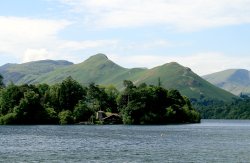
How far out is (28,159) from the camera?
74.8 meters

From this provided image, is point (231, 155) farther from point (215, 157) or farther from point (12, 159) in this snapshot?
point (12, 159)

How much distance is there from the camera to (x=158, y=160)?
3007 inches

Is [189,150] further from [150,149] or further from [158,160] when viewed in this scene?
[158,160]

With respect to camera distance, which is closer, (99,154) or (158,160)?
(158,160)

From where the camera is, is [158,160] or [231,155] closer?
[158,160]

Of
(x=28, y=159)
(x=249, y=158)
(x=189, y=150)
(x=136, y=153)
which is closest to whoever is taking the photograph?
(x=28, y=159)

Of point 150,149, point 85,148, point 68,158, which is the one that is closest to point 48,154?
point 68,158

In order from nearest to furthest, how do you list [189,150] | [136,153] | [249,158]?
[249,158]
[136,153]
[189,150]

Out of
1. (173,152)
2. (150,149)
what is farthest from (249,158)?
(150,149)

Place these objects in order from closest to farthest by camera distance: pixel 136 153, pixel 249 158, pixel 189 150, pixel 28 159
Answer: pixel 28 159, pixel 249 158, pixel 136 153, pixel 189 150

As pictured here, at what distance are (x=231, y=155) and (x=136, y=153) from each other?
17299 millimetres

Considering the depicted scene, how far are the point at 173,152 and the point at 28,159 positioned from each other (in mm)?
29407

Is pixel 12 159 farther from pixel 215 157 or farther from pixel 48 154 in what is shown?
pixel 215 157

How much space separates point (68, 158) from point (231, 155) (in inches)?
1180
